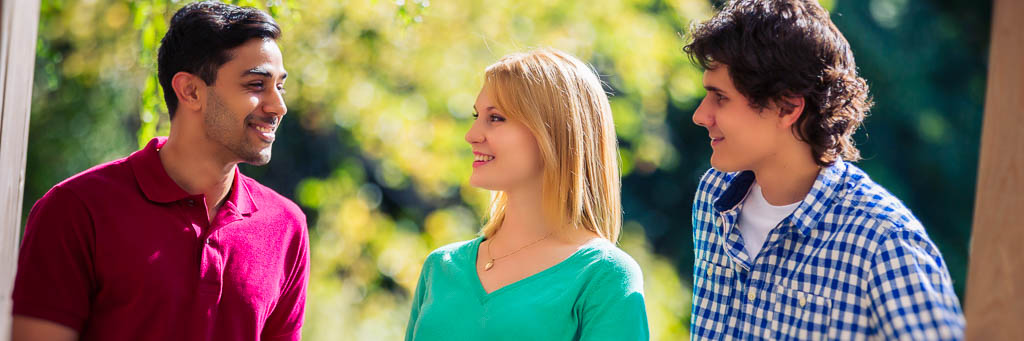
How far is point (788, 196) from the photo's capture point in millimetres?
2070

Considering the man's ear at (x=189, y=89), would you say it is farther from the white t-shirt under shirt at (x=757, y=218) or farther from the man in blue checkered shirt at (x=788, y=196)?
the white t-shirt under shirt at (x=757, y=218)

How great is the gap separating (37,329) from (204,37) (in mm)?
805

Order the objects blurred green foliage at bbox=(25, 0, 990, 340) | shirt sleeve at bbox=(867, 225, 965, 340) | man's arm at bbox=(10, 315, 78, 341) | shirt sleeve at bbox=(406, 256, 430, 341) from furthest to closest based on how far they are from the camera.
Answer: blurred green foliage at bbox=(25, 0, 990, 340) < shirt sleeve at bbox=(406, 256, 430, 341) < man's arm at bbox=(10, 315, 78, 341) < shirt sleeve at bbox=(867, 225, 965, 340)

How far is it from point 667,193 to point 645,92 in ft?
7.11

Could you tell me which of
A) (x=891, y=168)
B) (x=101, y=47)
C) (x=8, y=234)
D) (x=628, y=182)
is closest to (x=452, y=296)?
(x=8, y=234)

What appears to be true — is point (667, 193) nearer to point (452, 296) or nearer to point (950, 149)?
point (950, 149)

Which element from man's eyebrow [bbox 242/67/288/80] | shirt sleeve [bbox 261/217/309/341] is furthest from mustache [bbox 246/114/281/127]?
shirt sleeve [bbox 261/217/309/341]

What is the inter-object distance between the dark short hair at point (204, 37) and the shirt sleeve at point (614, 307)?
1.10m

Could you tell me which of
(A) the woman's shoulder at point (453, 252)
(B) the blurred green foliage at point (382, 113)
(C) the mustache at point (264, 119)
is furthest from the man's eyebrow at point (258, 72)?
(B) the blurred green foliage at point (382, 113)

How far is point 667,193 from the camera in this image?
883 cm

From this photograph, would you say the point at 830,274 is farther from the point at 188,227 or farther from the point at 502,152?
the point at 188,227

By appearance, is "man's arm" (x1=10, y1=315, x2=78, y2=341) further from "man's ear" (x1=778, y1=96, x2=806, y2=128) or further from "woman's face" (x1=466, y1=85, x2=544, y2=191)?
"man's ear" (x1=778, y1=96, x2=806, y2=128)

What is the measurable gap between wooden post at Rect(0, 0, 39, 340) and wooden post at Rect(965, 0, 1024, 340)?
154 cm

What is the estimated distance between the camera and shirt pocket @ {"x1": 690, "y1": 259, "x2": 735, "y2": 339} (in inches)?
83.5
